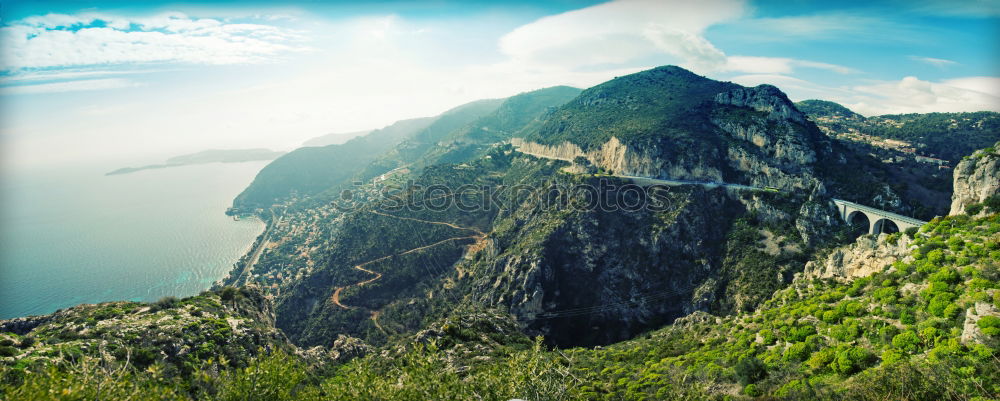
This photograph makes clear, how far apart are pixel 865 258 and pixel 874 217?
97.4ft

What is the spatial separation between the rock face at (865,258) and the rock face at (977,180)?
288 inches

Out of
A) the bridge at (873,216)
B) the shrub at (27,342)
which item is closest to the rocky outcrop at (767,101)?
the bridge at (873,216)

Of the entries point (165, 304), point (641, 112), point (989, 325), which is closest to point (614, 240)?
point (641, 112)

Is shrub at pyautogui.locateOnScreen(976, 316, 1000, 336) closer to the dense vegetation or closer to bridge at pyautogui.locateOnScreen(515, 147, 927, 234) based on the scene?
bridge at pyautogui.locateOnScreen(515, 147, 927, 234)

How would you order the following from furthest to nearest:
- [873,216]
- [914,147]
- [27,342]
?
[914,147], [873,216], [27,342]

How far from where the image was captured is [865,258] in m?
29.2

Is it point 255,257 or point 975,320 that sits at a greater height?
point 975,320

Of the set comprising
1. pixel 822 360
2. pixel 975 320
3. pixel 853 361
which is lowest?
pixel 822 360

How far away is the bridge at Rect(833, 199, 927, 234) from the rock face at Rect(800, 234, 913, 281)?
22.5m

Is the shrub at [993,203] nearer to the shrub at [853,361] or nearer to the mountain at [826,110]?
the shrub at [853,361]

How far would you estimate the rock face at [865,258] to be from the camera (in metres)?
27.3

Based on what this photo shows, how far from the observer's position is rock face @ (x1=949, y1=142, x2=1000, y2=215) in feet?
99.7

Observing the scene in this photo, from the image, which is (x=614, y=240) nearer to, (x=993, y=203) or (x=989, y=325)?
(x=993, y=203)

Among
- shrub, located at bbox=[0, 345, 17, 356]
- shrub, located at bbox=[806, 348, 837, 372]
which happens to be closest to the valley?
shrub, located at bbox=[806, 348, 837, 372]
